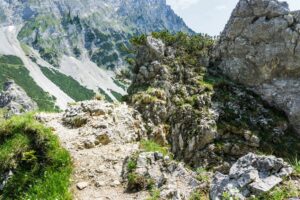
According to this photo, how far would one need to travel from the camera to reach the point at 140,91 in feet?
118

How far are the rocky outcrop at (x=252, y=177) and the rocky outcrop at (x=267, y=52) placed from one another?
98.9 feet

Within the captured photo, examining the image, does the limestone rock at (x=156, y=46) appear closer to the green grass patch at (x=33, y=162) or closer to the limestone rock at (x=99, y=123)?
the limestone rock at (x=99, y=123)

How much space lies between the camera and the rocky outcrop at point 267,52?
139 ft

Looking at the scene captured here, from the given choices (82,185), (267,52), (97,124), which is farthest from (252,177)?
(267,52)

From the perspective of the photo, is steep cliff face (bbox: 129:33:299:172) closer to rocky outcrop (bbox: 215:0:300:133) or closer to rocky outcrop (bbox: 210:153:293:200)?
rocky outcrop (bbox: 215:0:300:133)

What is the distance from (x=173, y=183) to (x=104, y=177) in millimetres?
3007

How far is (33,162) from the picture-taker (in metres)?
16.6

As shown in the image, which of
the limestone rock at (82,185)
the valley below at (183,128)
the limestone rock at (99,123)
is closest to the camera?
the valley below at (183,128)

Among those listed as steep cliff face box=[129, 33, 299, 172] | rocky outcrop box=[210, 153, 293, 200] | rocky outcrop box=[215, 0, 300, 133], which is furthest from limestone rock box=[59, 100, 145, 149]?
rocky outcrop box=[215, 0, 300, 133]

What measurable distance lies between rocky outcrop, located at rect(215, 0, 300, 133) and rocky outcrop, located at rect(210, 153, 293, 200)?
30.1 metres

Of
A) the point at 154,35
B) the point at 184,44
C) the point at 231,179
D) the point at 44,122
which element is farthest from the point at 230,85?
the point at 231,179

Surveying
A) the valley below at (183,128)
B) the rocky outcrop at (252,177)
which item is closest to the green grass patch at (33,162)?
the valley below at (183,128)

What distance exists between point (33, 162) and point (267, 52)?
33467 mm

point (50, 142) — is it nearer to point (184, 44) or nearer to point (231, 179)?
point (231, 179)
